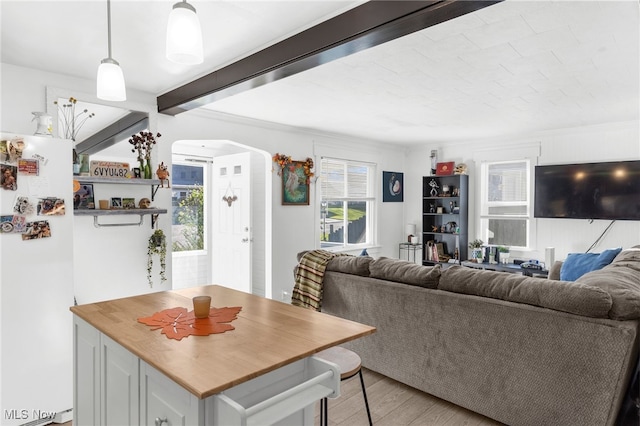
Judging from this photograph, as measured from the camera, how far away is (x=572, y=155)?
16.8 feet

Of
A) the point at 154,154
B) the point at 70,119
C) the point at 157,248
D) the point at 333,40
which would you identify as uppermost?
the point at 333,40

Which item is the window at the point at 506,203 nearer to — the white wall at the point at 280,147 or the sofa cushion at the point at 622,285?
the white wall at the point at 280,147

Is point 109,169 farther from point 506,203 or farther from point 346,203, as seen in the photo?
point 506,203

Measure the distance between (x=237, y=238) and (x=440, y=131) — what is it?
123 inches

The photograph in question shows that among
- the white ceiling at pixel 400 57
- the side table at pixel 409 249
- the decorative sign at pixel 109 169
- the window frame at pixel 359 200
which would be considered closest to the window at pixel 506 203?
the side table at pixel 409 249

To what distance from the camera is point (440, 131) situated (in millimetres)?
5367

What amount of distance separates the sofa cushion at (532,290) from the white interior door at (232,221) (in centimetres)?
292

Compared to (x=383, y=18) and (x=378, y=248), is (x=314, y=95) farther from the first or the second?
(x=378, y=248)

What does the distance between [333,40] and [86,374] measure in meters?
2.13

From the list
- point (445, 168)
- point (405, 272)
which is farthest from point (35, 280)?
point (445, 168)

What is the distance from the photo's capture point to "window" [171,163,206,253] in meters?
5.57

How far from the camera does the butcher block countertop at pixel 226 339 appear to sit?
121 centimetres

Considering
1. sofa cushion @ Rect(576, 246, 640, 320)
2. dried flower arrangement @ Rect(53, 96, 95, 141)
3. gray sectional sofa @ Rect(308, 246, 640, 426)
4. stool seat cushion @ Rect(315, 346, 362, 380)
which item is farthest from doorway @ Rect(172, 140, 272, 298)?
sofa cushion @ Rect(576, 246, 640, 320)

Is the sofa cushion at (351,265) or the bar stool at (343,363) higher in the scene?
the sofa cushion at (351,265)
